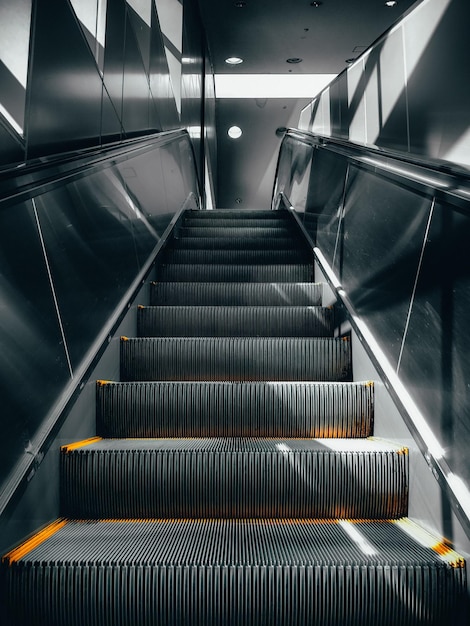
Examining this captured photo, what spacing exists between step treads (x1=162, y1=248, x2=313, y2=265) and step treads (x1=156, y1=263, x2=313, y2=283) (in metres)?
0.23

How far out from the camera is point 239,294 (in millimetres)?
2891

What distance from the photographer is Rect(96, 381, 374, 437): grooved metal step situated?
1896mm

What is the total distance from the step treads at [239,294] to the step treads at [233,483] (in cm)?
139

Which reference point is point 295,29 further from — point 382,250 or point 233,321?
point 382,250

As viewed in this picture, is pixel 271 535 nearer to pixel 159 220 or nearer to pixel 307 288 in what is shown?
pixel 307 288

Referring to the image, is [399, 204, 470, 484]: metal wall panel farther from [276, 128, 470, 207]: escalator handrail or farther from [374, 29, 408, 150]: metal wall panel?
[374, 29, 408, 150]: metal wall panel

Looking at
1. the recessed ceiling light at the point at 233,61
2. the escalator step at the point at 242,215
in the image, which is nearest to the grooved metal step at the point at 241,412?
the escalator step at the point at 242,215

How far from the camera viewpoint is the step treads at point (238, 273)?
318 centimetres

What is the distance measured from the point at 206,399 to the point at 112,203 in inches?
41.3

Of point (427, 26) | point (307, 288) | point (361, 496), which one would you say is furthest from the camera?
point (307, 288)

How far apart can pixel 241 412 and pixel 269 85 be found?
10.2 meters

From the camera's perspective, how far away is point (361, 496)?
5.12ft

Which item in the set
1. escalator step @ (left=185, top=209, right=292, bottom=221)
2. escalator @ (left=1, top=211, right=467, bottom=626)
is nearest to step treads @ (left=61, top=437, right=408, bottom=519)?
escalator @ (left=1, top=211, right=467, bottom=626)

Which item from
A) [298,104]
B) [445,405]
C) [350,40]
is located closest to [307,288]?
[445,405]
